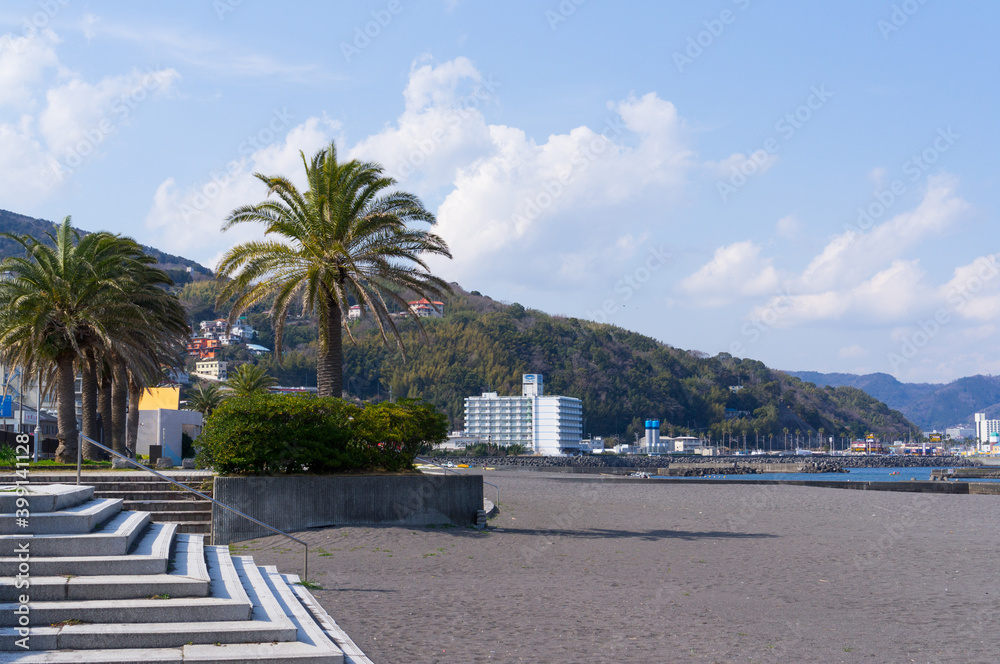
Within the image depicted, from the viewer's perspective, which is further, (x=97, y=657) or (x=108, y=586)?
(x=108, y=586)

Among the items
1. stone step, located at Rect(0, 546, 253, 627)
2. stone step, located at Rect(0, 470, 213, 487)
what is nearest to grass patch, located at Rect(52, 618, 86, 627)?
stone step, located at Rect(0, 546, 253, 627)

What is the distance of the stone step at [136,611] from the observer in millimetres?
6832

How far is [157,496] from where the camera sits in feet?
51.4

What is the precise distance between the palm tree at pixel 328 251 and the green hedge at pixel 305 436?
249cm

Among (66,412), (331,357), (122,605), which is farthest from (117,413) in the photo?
(122,605)

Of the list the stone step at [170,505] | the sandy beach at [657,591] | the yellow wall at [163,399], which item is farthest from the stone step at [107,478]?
the yellow wall at [163,399]

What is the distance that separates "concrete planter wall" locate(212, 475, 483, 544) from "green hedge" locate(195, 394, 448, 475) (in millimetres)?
514

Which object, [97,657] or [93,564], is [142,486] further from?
[97,657]

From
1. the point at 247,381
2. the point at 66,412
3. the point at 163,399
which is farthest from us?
the point at 247,381

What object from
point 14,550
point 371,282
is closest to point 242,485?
point 371,282

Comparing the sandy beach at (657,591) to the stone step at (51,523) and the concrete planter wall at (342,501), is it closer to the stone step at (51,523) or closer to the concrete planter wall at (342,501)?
the concrete planter wall at (342,501)

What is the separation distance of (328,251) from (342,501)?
623 cm

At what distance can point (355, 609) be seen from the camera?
9258mm

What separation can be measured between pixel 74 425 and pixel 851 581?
71.2 feet
